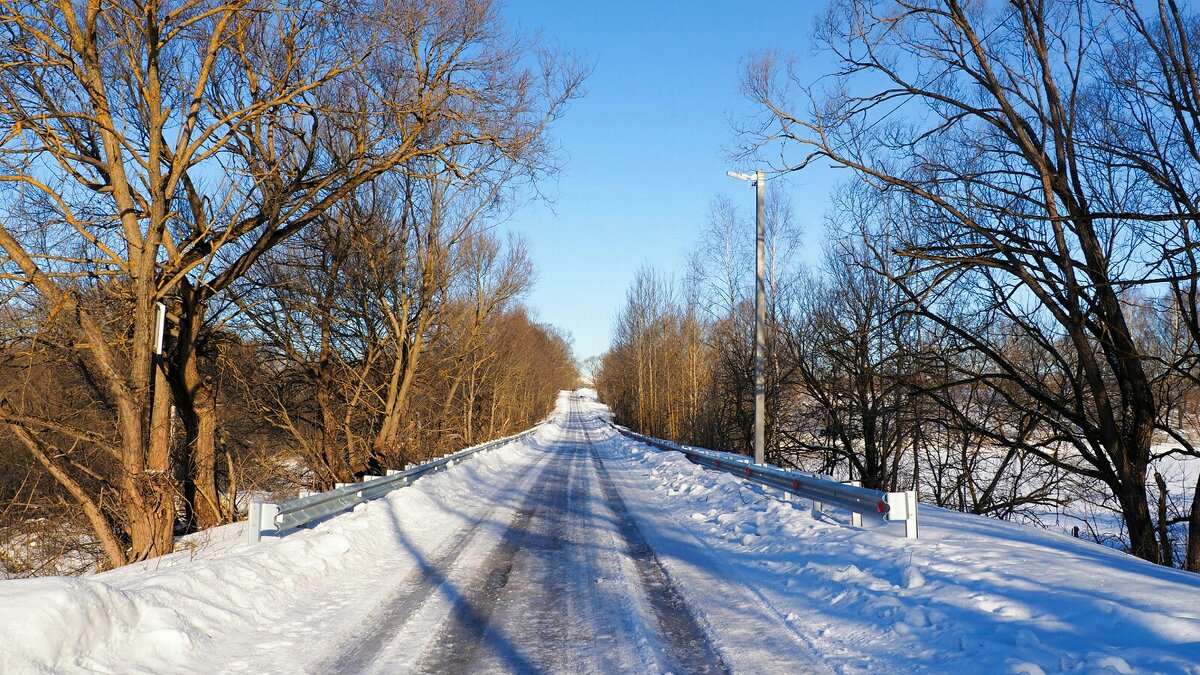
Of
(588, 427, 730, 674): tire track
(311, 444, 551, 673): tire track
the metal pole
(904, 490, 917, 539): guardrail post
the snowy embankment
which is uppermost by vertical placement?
the metal pole

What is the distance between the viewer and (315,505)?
895cm

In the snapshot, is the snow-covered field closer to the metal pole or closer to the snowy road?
the snowy road

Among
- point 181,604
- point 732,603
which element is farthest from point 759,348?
point 181,604

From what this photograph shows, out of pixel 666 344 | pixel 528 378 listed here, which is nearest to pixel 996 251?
pixel 666 344

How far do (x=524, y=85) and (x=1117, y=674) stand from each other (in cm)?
1156

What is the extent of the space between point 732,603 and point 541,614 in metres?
1.68

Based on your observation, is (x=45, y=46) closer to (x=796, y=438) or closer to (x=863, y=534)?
(x=863, y=534)

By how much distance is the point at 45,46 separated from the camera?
849cm

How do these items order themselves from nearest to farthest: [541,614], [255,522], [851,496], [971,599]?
[971,599], [541,614], [255,522], [851,496]

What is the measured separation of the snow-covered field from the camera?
4.34 m

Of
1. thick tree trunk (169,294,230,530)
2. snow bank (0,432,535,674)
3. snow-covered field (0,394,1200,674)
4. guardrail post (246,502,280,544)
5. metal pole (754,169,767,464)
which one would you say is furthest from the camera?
metal pole (754,169,767,464)

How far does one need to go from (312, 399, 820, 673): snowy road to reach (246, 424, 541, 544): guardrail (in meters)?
1.43

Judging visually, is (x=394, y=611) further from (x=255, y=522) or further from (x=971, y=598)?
(x=971, y=598)

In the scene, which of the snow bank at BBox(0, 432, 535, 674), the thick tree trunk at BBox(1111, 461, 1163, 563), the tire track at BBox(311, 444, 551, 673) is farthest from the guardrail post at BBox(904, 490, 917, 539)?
the snow bank at BBox(0, 432, 535, 674)
